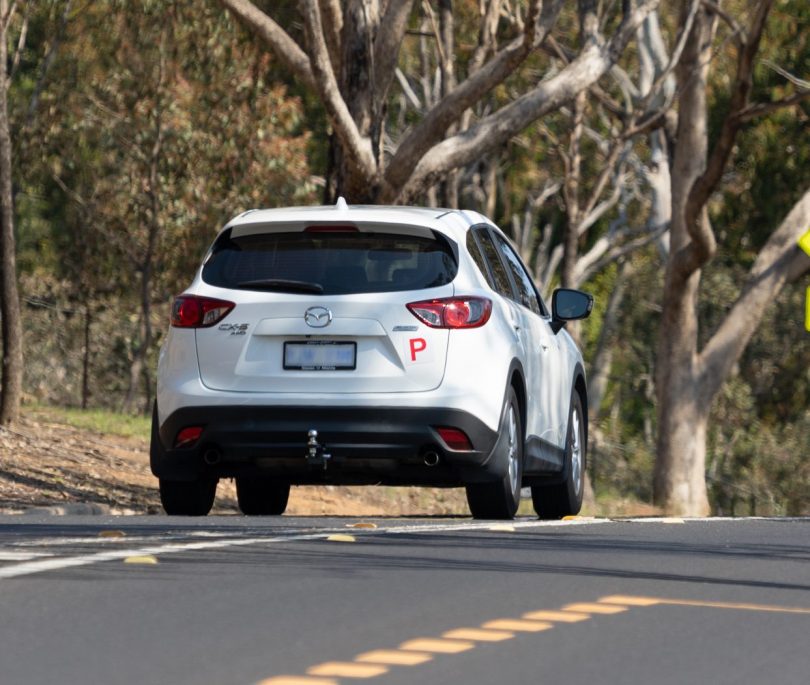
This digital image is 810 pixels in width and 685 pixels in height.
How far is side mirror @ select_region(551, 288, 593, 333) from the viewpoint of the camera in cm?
1176

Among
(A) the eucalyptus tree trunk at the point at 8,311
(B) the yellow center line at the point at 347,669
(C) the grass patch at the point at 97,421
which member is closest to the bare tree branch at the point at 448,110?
(A) the eucalyptus tree trunk at the point at 8,311

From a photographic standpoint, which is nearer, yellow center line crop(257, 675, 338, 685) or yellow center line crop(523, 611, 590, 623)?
yellow center line crop(257, 675, 338, 685)

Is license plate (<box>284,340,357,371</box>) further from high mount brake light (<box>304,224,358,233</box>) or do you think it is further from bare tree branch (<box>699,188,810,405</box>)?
bare tree branch (<box>699,188,810,405</box>)

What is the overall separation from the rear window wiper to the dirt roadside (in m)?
3.99

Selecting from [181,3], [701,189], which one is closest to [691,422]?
[701,189]

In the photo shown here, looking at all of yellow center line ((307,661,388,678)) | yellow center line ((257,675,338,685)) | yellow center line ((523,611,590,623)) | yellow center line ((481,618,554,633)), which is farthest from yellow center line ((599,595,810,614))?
yellow center line ((257,675,338,685))

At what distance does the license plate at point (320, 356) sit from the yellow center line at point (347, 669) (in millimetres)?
4583

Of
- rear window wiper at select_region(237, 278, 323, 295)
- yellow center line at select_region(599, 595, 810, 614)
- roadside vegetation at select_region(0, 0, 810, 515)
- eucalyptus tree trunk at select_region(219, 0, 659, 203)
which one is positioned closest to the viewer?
yellow center line at select_region(599, 595, 810, 614)

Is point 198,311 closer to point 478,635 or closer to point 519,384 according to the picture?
point 519,384

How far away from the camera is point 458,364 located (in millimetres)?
9938

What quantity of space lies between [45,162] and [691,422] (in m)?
14.7

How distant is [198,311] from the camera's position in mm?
10086

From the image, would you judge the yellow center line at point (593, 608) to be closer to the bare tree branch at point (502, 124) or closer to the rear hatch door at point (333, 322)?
the rear hatch door at point (333, 322)

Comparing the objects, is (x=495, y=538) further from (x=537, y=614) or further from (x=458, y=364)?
(x=537, y=614)
